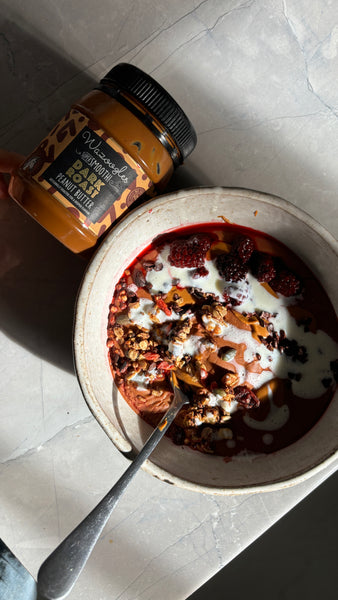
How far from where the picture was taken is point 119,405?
641mm

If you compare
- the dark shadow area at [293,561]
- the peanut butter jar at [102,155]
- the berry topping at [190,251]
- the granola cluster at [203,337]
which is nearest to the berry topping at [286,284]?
the granola cluster at [203,337]

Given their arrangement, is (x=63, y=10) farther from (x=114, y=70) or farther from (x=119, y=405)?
(x=119, y=405)

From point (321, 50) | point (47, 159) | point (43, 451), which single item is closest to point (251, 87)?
point (321, 50)

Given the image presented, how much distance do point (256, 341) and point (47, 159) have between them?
355 mm

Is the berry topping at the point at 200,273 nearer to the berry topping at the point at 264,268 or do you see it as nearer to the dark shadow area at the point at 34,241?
A: the berry topping at the point at 264,268

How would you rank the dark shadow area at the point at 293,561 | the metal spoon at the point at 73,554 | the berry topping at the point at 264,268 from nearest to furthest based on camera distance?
the metal spoon at the point at 73,554 < the berry topping at the point at 264,268 < the dark shadow area at the point at 293,561

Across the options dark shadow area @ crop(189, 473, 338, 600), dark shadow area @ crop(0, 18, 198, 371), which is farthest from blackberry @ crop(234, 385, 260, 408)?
dark shadow area @ crop(189, 473, 338, 600)

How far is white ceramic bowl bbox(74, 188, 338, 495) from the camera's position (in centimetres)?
Answer: 57

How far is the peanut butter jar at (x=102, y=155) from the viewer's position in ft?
1.81

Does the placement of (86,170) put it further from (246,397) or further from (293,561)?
(293,561)

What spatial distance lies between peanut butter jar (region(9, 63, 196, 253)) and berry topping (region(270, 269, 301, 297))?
0.22 metres

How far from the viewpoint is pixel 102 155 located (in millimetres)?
548

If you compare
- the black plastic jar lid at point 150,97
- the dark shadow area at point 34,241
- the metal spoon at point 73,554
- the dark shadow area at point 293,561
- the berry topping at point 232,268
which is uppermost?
the black plastic jar lid at point 150,97

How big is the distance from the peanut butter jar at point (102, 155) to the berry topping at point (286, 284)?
0.71 feet
